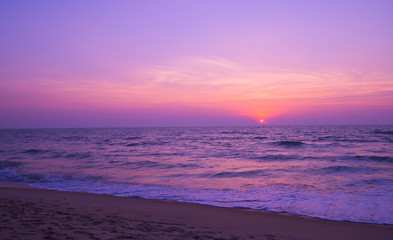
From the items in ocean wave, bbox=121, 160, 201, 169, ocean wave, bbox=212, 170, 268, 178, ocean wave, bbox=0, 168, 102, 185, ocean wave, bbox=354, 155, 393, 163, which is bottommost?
ocean wave, bbox=0, 168, 102, 185

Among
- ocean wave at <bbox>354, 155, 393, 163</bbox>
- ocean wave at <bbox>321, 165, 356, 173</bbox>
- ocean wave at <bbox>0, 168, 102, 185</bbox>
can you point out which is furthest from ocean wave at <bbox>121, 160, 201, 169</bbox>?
ocean wave at <bbox>354, 155, 393, 163</bbox>

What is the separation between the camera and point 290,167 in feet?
61.4

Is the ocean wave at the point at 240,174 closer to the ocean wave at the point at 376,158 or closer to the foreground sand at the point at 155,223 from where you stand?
the foreground sand at the point at 155,223

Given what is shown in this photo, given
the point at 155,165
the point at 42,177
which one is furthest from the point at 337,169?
the point at 42,177

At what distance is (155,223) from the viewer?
7133 millimetres

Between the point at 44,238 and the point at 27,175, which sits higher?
the point at 44,238

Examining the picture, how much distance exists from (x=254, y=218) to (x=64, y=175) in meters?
13.0

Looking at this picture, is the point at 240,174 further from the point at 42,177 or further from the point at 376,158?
the point at 376,158

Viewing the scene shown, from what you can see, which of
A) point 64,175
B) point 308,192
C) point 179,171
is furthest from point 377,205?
point 64,175

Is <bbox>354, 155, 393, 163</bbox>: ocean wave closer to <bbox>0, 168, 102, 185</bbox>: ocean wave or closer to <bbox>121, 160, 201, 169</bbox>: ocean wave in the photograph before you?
<bbox>121, 160, 201, 169</bbox>: ocean wave

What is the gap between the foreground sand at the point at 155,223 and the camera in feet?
18.7

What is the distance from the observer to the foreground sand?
570 centimetres

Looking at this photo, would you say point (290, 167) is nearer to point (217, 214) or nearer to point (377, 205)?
point (377, 205)

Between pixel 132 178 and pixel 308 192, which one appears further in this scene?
pixel 132 178
